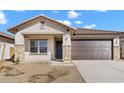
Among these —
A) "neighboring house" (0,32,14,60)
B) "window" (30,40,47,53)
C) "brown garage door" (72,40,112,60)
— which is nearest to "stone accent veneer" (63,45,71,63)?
"window" (30,40,47,53)

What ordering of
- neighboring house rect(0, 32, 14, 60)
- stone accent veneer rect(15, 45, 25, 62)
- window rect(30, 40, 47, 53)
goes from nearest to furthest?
stone accent veneer rect(15, 45, 25, 62)
window rect(30, 40, 47, 53)
neighboring house rect(0, 32, 14, 60)

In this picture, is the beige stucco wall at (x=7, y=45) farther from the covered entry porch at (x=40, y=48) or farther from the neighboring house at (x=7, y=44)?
the covered entry porch at (x=40, y=48)

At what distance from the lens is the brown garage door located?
77.8 ft

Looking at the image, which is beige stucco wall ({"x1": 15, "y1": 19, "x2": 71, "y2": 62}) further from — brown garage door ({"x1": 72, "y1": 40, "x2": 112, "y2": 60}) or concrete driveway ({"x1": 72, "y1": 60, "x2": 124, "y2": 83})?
brown garage door ({"x1": 72, "y1": 40, "x2": 112, "y2": 60})

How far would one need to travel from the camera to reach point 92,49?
23.8 metres

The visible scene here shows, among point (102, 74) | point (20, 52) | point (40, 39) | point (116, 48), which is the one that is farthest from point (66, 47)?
point (102, 74)

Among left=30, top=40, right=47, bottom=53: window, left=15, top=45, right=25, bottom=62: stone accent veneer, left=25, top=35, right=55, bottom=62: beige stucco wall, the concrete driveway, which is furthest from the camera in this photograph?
left=30, top=40, right=47, bottom=53: window

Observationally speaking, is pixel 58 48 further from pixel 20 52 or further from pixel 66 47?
pixel 20 52

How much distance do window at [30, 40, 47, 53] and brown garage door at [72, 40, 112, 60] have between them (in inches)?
191

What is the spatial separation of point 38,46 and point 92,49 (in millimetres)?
6757

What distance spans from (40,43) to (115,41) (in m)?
8.57

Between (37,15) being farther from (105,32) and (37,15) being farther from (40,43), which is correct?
(105,32)
